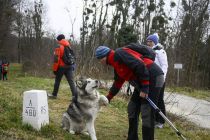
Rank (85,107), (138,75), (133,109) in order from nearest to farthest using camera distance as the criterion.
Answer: (138,75) → (133,109) → (85,107)

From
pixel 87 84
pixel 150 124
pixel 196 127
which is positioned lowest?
pixel 196 127

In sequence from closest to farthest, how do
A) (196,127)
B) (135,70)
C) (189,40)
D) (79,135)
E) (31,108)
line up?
(135,70) < (31,108) < (79,135) < (196,127) < (189,40)

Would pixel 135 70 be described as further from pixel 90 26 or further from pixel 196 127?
pixel 90 26

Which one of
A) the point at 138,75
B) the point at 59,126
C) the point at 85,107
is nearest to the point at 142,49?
the point at 138,75

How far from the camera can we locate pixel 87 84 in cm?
775

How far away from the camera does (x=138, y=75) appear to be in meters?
6.66

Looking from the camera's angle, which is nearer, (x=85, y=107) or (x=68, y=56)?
(x=85, y=107)

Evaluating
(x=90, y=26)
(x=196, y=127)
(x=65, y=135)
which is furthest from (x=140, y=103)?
(x=90, y=26)

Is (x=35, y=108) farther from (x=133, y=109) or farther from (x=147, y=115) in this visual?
(x=147, y=115)

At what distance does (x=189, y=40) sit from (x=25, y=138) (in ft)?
114

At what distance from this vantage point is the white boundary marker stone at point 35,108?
23.9 feet

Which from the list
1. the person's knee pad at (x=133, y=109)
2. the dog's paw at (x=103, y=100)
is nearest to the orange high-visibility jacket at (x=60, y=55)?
the dog's paw at (x=103, y=100)

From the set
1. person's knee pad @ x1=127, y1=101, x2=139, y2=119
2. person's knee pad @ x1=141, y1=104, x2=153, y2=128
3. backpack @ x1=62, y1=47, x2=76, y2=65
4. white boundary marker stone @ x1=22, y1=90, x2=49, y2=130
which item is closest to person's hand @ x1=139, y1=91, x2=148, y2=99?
person's knee pad @ x1=141, y1=104, x2=153, y2=128

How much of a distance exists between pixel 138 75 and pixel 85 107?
1.54 metres
